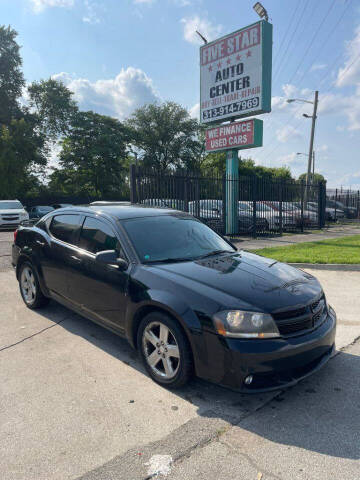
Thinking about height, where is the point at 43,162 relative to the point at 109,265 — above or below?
above

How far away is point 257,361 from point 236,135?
1385cm

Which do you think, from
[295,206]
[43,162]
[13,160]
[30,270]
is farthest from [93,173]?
[30,270]

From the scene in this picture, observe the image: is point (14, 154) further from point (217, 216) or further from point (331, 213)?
point (331, 213)

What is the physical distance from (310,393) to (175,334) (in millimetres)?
1228

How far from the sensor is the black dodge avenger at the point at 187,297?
2.71 m

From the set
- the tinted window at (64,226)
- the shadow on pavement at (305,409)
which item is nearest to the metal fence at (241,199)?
the tinted window at (64,226)

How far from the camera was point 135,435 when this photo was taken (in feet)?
8.27

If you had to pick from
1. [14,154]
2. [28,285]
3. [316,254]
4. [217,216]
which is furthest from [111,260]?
[14,154]

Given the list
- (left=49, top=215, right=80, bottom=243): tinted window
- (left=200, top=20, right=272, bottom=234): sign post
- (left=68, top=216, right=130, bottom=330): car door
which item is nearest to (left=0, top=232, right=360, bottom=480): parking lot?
(left=68, top=216, right=130, bottom=330): car door

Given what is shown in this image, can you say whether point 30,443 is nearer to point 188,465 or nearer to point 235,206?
point 188,465

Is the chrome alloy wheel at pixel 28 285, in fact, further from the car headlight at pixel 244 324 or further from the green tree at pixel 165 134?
the green tree at pixel 165 134

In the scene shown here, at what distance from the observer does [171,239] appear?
394 cm

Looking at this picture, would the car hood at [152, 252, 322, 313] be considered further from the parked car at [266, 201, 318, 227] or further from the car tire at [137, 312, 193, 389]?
the parked car at [266, 201, 318, 227]

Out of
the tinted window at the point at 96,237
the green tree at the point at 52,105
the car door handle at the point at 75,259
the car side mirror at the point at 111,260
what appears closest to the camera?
the car side mirror at the point at 111,260
